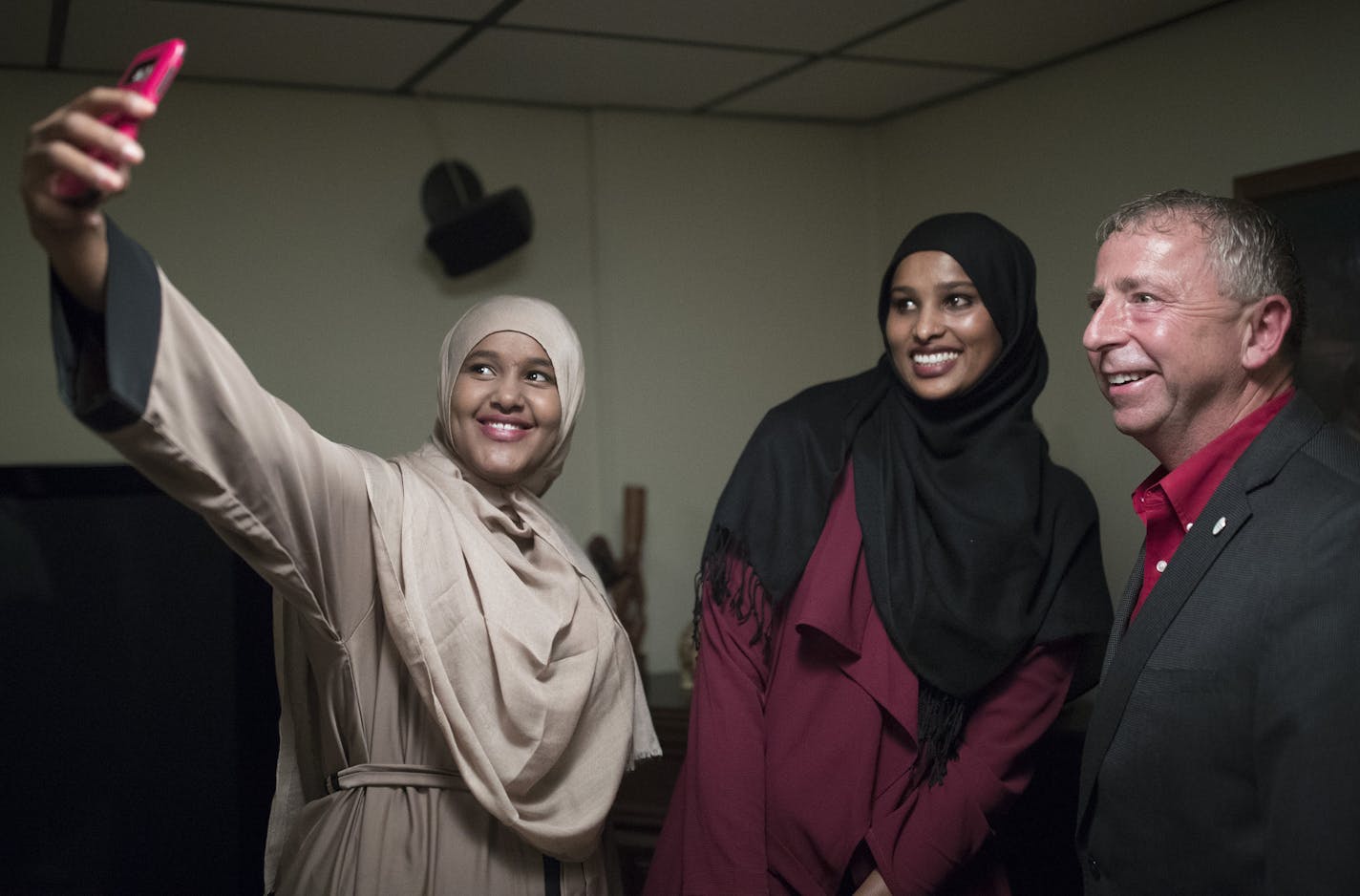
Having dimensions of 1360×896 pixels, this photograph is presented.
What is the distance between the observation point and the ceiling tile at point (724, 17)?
7.82ft

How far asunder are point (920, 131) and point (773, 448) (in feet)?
5.75

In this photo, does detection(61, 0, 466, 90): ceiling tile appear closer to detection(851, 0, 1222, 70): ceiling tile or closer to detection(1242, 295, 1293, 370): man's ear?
detection(851, 0, 1222, 70): ceiling tile

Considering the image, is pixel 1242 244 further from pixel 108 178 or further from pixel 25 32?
pixel 25 32

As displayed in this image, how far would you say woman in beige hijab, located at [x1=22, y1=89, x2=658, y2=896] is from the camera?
1376mm

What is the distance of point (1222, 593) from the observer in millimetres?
1325

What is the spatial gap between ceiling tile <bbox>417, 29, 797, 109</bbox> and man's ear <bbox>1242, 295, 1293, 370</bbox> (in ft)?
5.20

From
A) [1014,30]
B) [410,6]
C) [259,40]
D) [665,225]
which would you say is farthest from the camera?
[665,225]

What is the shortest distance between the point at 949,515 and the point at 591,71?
1.51m

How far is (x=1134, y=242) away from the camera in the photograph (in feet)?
4.83

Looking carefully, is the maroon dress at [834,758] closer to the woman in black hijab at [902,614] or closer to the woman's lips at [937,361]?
the woman in black hijab at [902,614]

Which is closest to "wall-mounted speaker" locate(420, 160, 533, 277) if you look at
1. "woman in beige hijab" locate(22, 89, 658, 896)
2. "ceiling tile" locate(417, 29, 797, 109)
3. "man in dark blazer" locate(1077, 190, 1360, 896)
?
"ceiling tile" locate(417, 29, 797, 109)

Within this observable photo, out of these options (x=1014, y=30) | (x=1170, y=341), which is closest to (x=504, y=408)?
(x=1170, y=341)

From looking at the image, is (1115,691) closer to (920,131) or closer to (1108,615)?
(1108,615)

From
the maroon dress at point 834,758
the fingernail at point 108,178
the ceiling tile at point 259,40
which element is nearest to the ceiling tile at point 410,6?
the ceiling tile at point 259,40
